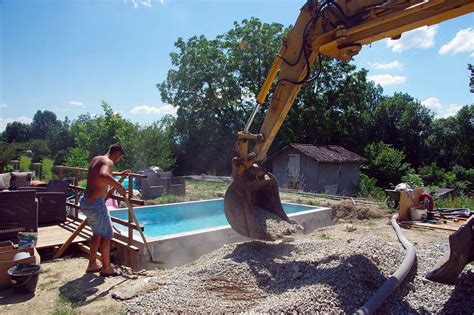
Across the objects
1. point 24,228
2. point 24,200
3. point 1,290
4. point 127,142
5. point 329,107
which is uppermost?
point 329,107

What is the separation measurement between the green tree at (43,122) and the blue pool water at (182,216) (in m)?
63.7

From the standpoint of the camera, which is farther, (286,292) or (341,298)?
(286,292)

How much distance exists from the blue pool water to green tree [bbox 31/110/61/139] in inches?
2507

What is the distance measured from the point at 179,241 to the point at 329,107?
25862 millimetres

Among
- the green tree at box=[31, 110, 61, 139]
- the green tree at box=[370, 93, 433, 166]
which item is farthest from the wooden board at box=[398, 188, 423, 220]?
the green tree at box=[31, 110, 61, 139]

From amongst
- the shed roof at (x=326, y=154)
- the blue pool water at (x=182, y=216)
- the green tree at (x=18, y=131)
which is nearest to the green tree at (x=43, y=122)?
the green tree at (x=18, y=131)

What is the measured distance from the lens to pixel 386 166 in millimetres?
25047

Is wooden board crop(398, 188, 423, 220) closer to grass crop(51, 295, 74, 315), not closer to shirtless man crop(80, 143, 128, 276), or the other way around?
shirtless man crop(80, 143, 128, 276)

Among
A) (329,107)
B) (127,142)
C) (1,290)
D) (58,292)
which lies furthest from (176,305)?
(329,107)

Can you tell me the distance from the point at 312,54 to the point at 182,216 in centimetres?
767

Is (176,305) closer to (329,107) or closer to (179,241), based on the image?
(179,241)

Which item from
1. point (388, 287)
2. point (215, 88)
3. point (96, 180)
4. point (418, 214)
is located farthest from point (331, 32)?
point (215, 88)

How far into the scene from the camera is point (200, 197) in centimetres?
1402

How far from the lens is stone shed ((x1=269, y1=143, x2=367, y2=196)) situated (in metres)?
21.2
